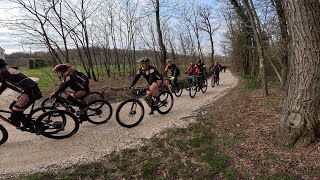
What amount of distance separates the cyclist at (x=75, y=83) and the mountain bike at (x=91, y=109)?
0.20ft

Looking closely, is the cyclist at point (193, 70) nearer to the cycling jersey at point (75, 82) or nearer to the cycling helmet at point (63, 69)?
the cycling jersey at point (75, 82)

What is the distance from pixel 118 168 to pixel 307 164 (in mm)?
3129

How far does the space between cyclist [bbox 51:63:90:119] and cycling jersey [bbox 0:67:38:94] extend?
2.75 ft

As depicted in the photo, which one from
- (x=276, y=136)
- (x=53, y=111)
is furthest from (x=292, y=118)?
(x=53, y=111)

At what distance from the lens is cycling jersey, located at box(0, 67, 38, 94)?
5441 mm

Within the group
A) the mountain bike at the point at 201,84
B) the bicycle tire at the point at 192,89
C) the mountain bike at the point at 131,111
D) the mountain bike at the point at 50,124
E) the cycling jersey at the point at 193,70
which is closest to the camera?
the mountain bike at the point at 50,124

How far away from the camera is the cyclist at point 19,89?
5465 mm


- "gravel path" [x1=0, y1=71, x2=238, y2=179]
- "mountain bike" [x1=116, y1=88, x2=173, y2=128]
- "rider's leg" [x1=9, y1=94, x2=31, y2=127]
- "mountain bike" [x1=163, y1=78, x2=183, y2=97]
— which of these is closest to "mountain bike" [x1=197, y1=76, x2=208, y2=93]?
"mountain bike" [x1=163, y1=78, x2=183, y2=97]

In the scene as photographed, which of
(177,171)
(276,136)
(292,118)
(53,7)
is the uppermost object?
(53,7)

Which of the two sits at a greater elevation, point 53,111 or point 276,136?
point 53,111

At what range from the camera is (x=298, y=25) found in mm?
4512

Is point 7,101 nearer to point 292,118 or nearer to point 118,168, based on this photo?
point 118,168

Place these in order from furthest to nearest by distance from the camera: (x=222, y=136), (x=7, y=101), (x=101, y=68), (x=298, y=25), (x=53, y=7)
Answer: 1. (x=101, y=68)
2. (x=53, y=7)
3. (x=7, y=101)
4. (x=222, y=136)
5. (x=298, y=25)

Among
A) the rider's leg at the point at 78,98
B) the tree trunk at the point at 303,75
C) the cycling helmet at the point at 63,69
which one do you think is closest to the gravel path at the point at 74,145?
the rider's leg at the point at 78,98
